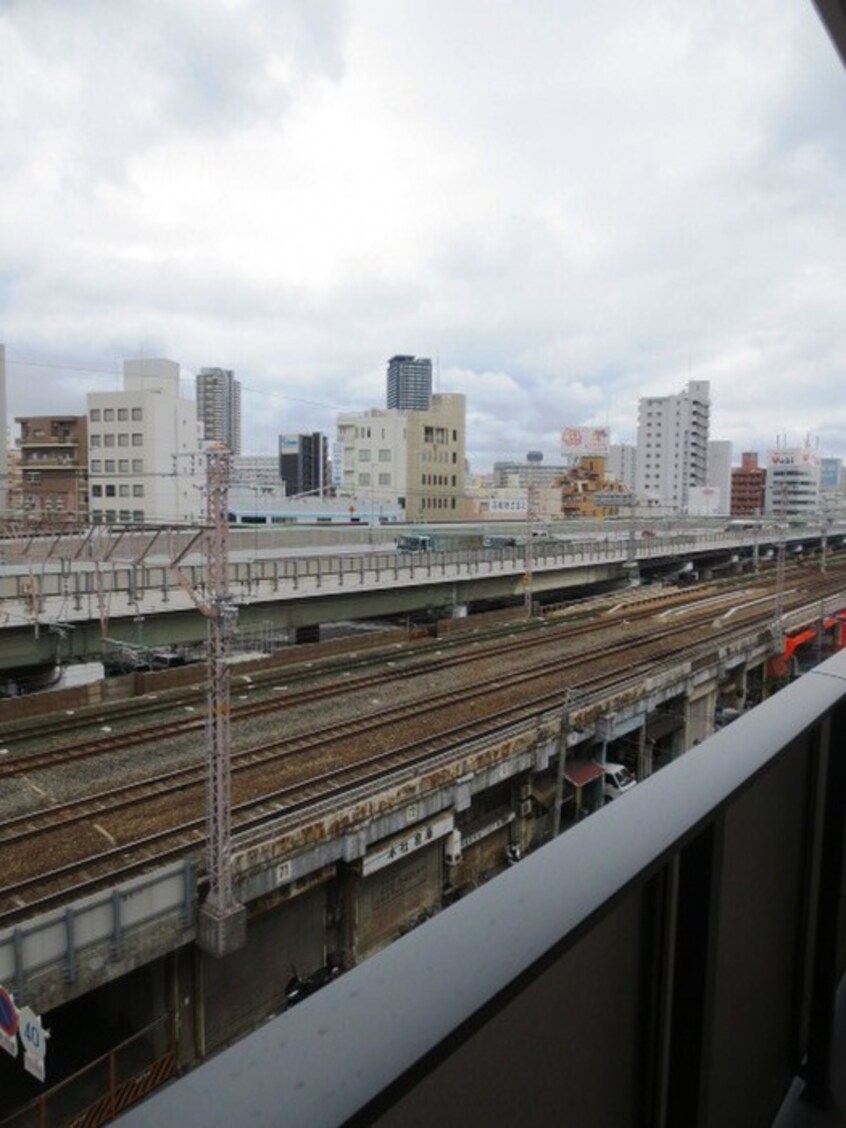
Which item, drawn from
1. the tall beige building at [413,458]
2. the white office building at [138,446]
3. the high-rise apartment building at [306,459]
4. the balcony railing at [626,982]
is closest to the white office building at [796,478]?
the tall beige building at [413,458]

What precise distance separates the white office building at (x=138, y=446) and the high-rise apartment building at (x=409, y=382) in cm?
12276

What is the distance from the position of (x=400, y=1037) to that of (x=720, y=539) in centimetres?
4266

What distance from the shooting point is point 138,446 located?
1478 inches

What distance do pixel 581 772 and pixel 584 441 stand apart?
5959 cm

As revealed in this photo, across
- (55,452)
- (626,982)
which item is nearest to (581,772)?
(626,982)

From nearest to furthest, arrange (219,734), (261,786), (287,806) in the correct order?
1. (219,734)
2. (287,806)
3. (261,786)

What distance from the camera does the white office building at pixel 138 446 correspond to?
37000mm

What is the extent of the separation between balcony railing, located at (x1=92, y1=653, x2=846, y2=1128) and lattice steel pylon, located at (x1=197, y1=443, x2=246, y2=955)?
5.10 metres

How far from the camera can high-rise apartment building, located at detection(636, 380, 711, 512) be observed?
7662 centimetres

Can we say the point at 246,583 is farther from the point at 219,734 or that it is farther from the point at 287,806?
the point at 219,734

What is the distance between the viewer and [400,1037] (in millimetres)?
564

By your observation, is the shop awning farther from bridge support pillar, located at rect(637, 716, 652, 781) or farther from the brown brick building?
the brown brick building

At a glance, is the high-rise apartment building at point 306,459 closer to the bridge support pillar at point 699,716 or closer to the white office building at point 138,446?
the white office building at point 138,446

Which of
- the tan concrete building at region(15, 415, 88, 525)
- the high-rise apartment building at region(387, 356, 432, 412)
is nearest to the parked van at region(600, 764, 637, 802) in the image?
the tan concrete building at region(15, 415, 88, 525)
